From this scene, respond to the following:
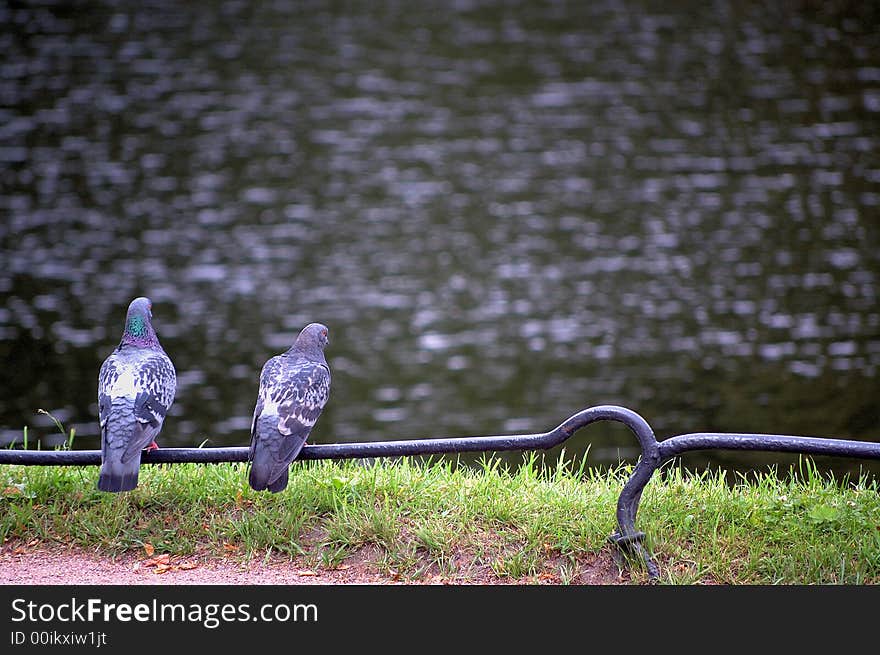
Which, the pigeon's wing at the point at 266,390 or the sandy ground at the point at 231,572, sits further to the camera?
the pigeon's wing at the point at 266,390

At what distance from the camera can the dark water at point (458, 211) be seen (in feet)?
53.0

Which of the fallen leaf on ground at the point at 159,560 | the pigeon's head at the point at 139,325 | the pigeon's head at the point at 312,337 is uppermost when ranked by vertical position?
the pigeon's head at the point at 139,325

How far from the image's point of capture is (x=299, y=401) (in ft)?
16.2

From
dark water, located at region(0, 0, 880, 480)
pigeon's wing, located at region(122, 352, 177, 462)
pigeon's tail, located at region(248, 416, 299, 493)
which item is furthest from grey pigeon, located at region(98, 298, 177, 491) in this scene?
dark water, located at region(0, 0, 880, 480)

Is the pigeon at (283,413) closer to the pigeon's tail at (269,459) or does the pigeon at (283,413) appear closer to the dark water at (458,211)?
the pigeon's tail at (269,459)

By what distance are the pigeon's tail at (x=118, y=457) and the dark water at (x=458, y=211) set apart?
817 cm

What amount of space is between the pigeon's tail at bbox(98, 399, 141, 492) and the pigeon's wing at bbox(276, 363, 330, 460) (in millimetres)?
626

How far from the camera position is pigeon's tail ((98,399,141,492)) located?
4629mm

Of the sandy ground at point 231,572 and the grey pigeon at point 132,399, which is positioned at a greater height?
the grey pigeon at point 132,399

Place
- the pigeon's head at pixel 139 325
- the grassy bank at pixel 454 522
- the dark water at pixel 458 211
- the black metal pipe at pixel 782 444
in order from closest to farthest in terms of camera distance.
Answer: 1. the black metal pipe at pixel 782 444
2. the grassy bank at pixel 454 522
3. the pigeon's head at pixel 139 325
4. the dark water at pixel 458 211

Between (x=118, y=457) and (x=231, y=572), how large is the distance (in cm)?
68

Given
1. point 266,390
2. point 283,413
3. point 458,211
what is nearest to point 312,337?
point 266,390

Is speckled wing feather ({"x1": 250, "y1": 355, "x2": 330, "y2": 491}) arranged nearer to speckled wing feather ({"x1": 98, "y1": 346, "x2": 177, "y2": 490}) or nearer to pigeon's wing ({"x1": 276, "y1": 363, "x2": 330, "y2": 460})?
pigeon's wing ({"x1": 276, "y1": 363, "x2": 330, "y2": 460})

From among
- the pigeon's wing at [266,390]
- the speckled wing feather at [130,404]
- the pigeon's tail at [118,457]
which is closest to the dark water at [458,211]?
the pigeon's wing at [266,390]
